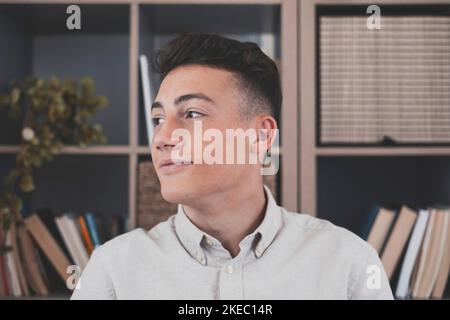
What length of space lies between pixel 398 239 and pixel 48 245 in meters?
0.89

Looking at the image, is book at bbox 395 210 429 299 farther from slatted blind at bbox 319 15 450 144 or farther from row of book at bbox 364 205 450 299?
slatted blind at bbox 319 15 450 144

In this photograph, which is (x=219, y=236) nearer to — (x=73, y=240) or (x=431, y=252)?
(x=73, y=240)

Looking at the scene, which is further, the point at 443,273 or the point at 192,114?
the point at 443,273

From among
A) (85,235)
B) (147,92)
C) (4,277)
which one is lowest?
(4,277)

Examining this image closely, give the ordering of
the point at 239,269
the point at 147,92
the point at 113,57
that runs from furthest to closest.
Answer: the point at 113,57 → the point at 147,92 → the point at 239,269

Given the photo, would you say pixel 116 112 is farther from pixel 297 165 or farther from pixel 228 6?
pixel 297 165

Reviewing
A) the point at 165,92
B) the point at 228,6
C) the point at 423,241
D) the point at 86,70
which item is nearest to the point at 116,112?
the point at 86,70

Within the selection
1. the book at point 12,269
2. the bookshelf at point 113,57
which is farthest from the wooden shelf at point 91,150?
the book at point 12,269

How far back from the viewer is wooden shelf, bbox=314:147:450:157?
4.31ft

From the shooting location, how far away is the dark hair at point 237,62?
3.87 feet

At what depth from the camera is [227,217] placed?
1.20 meters

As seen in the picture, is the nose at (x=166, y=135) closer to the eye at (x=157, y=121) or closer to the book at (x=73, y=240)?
the eye at (x=157, y=121)

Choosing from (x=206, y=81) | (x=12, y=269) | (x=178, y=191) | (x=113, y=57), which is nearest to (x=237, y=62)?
(x=206, y=81)

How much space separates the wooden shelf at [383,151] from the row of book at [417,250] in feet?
0.48
